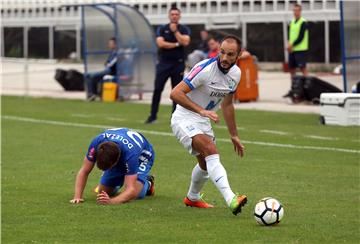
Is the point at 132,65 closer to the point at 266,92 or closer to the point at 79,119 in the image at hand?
the point at 266,92

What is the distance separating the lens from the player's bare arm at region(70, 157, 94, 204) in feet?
33.5

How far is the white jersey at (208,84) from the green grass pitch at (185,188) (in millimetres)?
1046

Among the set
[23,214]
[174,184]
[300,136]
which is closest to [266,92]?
[300,136]

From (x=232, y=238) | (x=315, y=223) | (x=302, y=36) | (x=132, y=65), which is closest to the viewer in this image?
(x=232, y=238)

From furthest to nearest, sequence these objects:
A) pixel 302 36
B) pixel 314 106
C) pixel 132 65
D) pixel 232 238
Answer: pixel 132 65
pixel 302 36
pixel 314 106
pixel 232 238

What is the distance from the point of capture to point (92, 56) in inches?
1123

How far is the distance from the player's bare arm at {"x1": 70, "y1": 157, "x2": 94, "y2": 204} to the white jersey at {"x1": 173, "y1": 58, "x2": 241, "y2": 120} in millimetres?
1057

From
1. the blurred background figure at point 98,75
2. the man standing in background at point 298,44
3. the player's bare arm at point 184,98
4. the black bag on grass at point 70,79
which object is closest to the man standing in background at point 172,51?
the man standing in background at point 298,44

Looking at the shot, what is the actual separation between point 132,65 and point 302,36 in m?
4.91

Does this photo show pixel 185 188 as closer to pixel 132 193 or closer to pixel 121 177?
pixel 121 177

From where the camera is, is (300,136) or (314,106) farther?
(314,106)

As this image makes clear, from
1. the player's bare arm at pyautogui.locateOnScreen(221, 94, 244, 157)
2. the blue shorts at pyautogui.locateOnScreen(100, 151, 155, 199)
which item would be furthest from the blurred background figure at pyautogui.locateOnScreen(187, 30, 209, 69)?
the player's bare arm at pyautogui.locateOnScreen(221, 94, 244, 157)

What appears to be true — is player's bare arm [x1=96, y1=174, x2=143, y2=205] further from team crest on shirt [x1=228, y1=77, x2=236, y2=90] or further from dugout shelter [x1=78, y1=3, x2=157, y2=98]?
dugout shelter [x1=78, y1=3, x2=157, y2=98]

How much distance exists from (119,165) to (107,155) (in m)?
0.59
